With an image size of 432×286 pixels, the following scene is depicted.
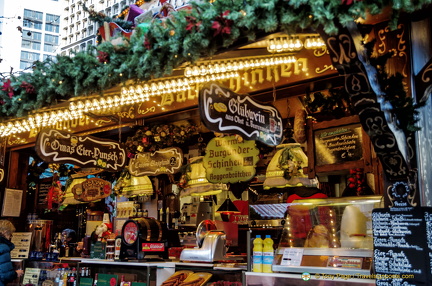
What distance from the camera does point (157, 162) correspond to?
7371mm

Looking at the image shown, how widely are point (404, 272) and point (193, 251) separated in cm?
260

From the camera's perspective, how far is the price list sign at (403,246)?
3.26 metres

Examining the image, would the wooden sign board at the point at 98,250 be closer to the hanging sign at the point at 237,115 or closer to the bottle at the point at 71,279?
the bottle at the point at 71,279

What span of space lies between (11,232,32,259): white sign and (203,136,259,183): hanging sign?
3814 millimetres

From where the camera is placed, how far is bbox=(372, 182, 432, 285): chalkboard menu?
10.7ft

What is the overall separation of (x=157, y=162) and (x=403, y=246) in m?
4.63

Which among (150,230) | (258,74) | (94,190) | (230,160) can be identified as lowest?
(150,230)

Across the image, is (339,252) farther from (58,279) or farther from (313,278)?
(58,279)

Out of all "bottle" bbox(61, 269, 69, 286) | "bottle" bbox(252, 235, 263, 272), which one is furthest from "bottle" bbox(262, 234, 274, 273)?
"bottle" bbox(61, 269, 69, 286)

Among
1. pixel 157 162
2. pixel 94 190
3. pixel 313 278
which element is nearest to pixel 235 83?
pixel 157 162

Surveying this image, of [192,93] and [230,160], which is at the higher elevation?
[192,93]

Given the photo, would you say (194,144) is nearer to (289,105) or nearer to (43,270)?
(289,105)

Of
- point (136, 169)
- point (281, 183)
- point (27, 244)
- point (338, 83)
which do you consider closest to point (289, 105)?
point (281, 183)

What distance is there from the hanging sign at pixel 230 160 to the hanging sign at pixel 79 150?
52.1 inches
